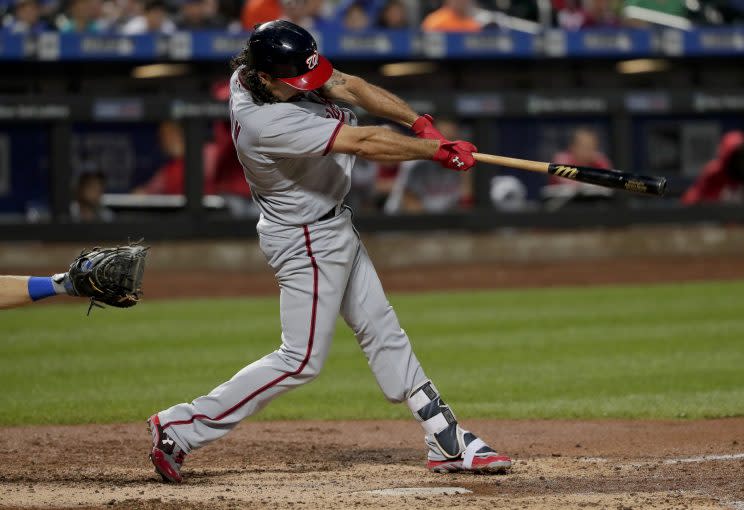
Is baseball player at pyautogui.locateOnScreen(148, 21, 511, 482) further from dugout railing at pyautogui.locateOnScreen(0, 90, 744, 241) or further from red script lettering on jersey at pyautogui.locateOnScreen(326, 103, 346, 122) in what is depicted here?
dugout railing at pyautogui.locateOnScreen(0, 90, 744, 241)

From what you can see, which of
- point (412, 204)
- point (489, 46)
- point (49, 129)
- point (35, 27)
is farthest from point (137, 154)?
point (489, 46)

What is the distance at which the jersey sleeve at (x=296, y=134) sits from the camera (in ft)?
14.9

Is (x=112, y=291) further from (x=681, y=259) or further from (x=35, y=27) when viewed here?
(x=681, y=259)

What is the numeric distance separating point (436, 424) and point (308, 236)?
88 centimetres

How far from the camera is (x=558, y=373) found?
7523 millimetres

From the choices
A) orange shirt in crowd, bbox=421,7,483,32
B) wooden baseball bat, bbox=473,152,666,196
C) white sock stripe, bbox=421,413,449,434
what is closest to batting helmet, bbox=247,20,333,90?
wooden baseball bat, bbox=473,152,666,196

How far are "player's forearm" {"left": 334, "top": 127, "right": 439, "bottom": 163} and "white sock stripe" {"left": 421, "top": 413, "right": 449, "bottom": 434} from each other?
103 cm

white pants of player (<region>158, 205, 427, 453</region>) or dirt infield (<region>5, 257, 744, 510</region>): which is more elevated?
white pants of player (<region>158, 205, 427, 453</region>)

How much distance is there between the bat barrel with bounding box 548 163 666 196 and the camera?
4949 millimetres

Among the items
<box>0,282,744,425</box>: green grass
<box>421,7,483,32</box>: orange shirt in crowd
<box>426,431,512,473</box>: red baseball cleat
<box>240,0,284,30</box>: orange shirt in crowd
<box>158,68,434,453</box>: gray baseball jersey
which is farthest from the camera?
<box>421,7,483,32</box>: orange shirt in crowd

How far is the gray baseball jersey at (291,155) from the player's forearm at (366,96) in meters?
0.08

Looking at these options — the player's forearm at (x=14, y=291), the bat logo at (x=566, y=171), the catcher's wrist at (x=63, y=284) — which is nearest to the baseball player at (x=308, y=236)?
the bat logo at (x=566, y=171)

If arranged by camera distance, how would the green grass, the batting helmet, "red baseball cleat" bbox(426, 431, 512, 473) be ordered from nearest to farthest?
the batting helmet → "red baseball cleat" bbox(426, 431, 512, 473) → the green grass

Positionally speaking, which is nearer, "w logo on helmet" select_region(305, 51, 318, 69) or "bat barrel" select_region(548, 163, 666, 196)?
"w logo on helmet" select_region(305, 51, 318, 69)
